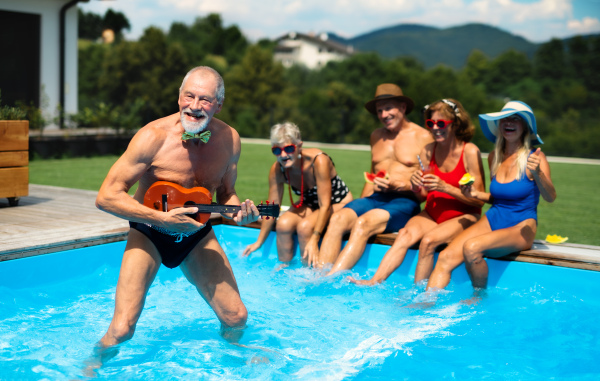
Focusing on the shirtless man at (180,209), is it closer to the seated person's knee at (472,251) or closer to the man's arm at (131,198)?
the man's arm at (131,198)

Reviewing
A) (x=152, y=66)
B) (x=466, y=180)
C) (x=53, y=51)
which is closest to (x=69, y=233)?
(x=466, y=180)

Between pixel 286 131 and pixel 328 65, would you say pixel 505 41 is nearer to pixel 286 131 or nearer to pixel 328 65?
pixel 328 65

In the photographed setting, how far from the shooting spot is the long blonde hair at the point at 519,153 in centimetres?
498

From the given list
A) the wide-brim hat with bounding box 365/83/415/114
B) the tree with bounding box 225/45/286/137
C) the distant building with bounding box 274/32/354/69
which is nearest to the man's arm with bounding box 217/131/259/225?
the wide-brim hat with bounding box 365/83/415/114

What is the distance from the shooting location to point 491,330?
4.62 metres

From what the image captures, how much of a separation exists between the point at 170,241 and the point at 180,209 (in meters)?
0.38

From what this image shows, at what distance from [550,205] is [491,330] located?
595cm

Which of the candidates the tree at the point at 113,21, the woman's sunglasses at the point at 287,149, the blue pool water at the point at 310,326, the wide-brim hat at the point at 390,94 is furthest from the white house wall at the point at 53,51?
the tree at the point at 113,21

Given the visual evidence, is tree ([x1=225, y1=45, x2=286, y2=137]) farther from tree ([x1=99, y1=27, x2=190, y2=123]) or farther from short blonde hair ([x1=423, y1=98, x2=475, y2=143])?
short blonde hair ([x1=423, y1=98, x2=475, y2=143])

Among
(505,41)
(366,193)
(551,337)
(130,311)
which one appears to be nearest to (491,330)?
(551,337)

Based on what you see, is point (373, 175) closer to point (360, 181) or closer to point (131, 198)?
point (131, 198)

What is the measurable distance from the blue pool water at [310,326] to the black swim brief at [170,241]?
0.62 m

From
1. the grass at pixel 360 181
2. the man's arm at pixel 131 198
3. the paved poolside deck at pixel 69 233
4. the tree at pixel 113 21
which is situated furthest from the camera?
the tree at pixel 113 21

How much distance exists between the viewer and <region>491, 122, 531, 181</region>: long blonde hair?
4.98 m
